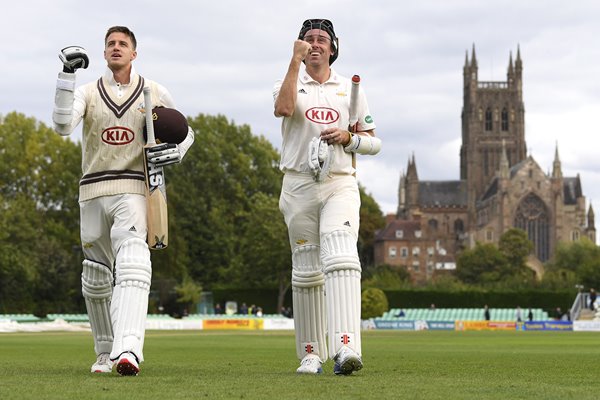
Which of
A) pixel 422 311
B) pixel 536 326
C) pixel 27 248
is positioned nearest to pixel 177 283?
pixel 27 248

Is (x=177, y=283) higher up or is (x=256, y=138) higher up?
(x=256, y=138)

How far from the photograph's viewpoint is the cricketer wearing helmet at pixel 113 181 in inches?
376

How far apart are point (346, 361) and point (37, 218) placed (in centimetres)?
7751

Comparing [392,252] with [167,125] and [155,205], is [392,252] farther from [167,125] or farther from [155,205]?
[155,205]

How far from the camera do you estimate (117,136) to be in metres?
9.92

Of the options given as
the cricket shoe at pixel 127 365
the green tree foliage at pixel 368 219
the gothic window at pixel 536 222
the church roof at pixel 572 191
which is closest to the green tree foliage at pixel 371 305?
the cricket shoe at pixel 127 365

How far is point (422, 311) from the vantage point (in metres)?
84.4

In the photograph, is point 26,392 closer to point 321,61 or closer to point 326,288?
point 326,288

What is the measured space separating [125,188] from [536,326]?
52.1 metres

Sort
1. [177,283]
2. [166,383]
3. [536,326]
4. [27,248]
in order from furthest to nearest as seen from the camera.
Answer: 1. [177,283]
2. [27,248]
3. [536,326]
4. [166,383]

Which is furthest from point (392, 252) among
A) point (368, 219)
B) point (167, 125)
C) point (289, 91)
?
point (167, 125)

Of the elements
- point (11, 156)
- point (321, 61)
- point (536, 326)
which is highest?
point (11, 156)

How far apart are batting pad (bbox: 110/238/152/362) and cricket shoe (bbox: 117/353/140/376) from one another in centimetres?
19

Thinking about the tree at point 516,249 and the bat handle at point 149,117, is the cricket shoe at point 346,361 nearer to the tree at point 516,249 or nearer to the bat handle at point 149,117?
the bat handle at point 149,117
